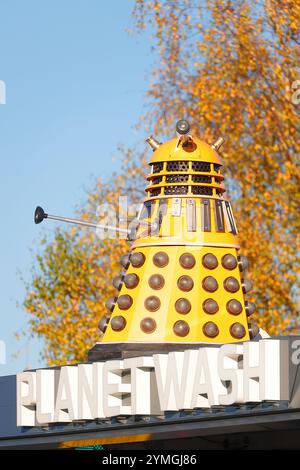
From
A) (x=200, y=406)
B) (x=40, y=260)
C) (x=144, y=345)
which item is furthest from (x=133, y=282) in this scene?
(x=40, y=260)

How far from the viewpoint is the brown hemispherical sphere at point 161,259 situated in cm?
2453

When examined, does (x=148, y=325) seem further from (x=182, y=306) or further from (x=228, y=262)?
(x=228, y=262)

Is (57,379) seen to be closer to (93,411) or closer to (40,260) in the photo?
(93,411)

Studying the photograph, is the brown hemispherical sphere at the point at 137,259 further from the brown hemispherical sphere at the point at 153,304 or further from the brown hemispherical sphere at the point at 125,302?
the brown hemispherical sphere at the point at 153,304

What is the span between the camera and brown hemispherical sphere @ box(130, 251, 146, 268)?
24.8m

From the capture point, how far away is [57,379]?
24.4 meters

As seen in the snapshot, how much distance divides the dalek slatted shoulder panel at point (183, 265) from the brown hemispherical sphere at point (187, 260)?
2cm

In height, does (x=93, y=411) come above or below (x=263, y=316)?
below

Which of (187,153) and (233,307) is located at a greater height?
(187,153)

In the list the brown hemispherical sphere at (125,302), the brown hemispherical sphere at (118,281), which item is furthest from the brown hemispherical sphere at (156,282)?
the brown hemispherical sphere at (118,281)

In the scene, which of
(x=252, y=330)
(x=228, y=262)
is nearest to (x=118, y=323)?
(x=228, y=262)

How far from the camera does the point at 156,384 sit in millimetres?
22219

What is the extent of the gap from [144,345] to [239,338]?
159 centimetres

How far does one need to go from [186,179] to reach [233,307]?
2370mm
